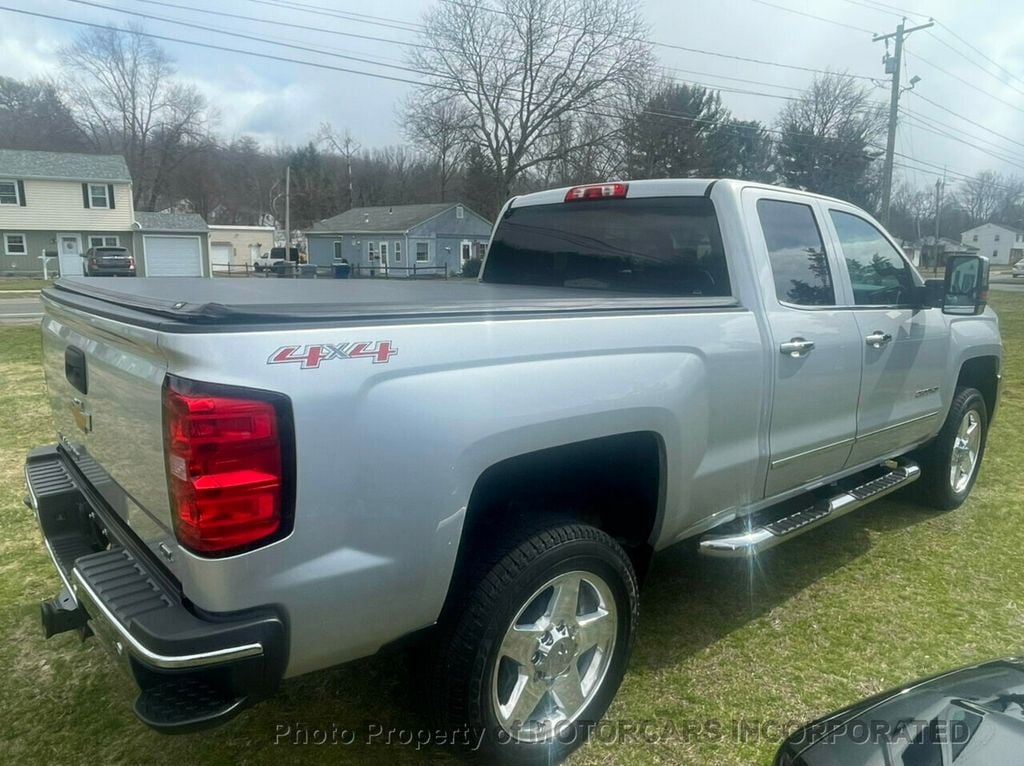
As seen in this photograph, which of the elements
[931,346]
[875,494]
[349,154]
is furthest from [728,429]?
[349,154]

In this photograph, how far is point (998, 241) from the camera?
3994 inches

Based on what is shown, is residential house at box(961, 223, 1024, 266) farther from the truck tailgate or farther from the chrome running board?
the truck tailgate

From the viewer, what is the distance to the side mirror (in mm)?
4230

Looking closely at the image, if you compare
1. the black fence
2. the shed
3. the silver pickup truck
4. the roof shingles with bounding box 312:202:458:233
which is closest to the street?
the black fence

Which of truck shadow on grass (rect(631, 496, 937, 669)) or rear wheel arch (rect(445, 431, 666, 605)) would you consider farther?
truck shadow on grass (rect(631, 496, 937, 669))

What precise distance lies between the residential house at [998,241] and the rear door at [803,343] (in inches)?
4415

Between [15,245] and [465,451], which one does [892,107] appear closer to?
[465,451]

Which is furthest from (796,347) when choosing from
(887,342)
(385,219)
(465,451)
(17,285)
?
(385,219)

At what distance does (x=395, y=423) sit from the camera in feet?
6.31

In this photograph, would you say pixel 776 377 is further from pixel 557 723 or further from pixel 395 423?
pixel 395 423

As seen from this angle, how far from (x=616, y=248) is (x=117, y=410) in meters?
2.54

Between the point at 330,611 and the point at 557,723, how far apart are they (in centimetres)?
109

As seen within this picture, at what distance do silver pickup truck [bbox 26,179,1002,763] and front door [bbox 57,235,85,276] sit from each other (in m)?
42.9

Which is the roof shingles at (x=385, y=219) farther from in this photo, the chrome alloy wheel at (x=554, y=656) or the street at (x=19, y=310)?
the chrome alloy wheel at (x=554, y=656)
